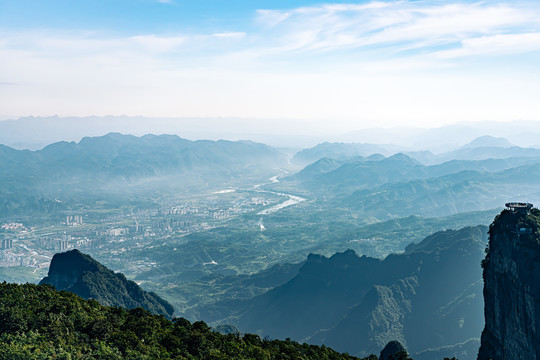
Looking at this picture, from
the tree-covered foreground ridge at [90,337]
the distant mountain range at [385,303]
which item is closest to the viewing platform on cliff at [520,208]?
the tree-covered foreground ridge at [90,337]

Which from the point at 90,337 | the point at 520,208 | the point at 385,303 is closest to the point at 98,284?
the point at 385,303

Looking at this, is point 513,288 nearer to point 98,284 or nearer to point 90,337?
point 90,337

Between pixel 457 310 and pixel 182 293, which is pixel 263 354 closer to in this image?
pixel 457 310

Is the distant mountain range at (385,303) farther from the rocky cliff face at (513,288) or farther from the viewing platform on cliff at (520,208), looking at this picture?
the viewing platform on cliff at (520,208)

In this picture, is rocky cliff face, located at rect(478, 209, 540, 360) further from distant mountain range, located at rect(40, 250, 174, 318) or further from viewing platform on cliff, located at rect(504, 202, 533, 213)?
distant mountain range, located at rect(40, 250, 174, 318)

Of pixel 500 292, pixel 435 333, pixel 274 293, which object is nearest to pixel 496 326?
pixel 500 292

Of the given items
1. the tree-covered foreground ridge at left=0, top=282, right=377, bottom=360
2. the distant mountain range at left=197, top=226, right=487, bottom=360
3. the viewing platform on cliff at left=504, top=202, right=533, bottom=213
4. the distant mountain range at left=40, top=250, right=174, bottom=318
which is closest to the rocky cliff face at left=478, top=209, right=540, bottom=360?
the viewing platform on cliff at left=504, top=202, right=533, bottom=213
